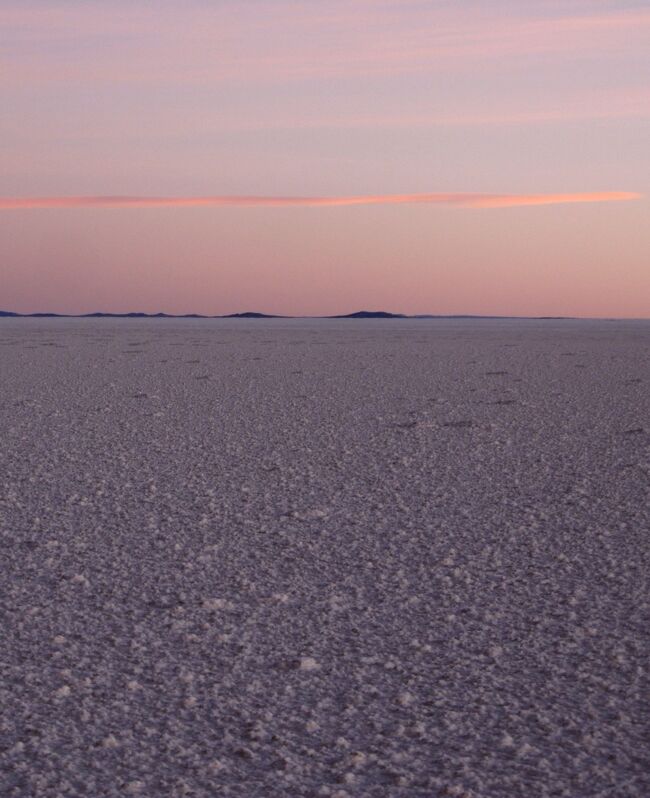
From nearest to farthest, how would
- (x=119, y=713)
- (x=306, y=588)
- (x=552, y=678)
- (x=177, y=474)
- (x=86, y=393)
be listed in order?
1. (x=119, y=713)
2. (x=552, y=678)
3. (x=306, y=588)
4. (x=177, y=474)
5. (x=86, y=393)

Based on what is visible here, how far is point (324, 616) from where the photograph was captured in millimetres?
4285

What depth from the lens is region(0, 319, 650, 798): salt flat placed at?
9.94ft

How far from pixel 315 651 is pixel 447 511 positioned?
2.60 metres

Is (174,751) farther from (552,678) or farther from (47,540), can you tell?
(47,540)

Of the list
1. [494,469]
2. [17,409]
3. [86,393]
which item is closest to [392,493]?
[494,469]

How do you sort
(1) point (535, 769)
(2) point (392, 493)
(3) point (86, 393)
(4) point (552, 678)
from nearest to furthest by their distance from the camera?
(1) point (535, 769) → (4) point (552, 678) → (2) point (392, 493) → (3) point (86, 393)

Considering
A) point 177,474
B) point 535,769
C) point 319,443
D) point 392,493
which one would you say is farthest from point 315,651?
point 319,443

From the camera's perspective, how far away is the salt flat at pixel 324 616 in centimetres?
303

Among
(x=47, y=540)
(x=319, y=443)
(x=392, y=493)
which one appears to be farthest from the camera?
(x=319, y=443)

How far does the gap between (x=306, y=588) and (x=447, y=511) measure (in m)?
1.88

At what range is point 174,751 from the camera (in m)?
3.07

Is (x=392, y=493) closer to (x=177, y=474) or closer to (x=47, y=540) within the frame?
(x=177, y=474)

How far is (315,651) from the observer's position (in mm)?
3877

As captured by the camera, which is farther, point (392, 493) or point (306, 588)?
point (392, 493)
